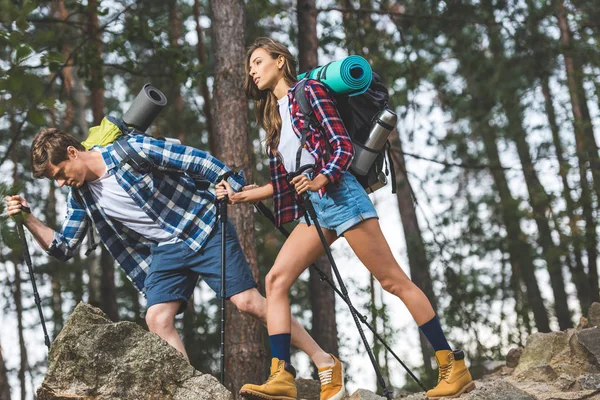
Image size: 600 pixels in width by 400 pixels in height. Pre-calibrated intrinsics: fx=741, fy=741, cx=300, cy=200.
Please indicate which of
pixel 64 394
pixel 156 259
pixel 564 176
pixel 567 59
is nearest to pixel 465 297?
pixel 564 176

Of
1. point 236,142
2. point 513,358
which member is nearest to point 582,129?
point 513,358

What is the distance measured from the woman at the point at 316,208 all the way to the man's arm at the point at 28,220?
123cm

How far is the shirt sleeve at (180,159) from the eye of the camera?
15.6ft

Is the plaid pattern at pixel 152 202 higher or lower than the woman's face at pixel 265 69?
lower

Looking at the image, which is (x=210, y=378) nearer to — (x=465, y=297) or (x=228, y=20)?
(x=228, y=20)

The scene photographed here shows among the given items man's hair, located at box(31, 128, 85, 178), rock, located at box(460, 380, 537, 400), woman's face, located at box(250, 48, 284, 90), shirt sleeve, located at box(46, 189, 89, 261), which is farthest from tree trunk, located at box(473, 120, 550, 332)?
man's hair, located at box(31, 128, 85, 178)

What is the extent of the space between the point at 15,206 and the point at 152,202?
878 millimetres

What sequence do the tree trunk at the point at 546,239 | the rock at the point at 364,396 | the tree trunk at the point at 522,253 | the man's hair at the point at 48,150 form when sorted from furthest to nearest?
1. the tree trunk at the point at 522,253
2. the tree trunk at the point at 546,239
3. the man's hair at the point at 48,150
4. the rock at the point at 364,396

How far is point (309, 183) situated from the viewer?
4.11 m

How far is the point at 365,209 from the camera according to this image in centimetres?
426

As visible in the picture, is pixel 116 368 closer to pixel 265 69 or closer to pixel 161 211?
pixel 161 211

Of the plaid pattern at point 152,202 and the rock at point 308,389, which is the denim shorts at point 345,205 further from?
the rock at point 308,389

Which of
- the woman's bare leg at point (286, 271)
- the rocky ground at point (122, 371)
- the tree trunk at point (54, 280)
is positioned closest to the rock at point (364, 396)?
the rocky ground at point (122, 371)

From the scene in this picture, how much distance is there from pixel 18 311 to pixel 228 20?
10.8m
